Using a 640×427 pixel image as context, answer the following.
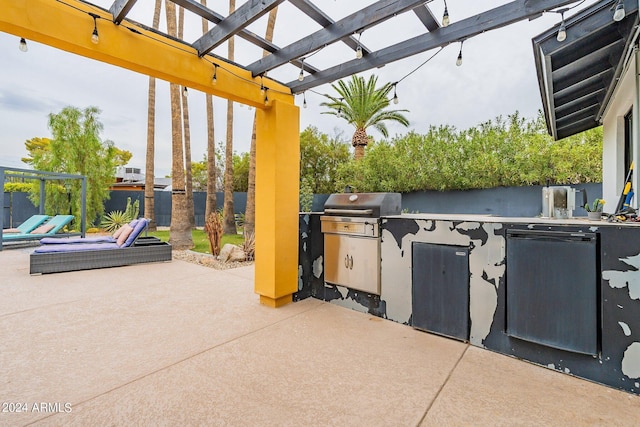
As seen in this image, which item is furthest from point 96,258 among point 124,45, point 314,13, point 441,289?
point 441,289

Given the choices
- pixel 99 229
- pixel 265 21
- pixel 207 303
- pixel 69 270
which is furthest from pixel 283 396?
pixel 99 229

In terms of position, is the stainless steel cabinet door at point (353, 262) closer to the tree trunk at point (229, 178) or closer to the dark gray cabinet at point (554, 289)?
the dark gray cabinet at point (554, 289)

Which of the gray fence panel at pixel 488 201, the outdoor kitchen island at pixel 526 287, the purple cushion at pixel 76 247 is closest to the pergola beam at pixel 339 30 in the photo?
the outdoor kitchen island at pixel 526 287

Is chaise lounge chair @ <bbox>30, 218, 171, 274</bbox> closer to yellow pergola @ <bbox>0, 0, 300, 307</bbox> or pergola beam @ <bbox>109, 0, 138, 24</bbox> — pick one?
yellow pergola @ <bbox>0, 0, 300, 307</bbox>

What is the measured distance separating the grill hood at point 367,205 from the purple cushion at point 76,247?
16.6 feet

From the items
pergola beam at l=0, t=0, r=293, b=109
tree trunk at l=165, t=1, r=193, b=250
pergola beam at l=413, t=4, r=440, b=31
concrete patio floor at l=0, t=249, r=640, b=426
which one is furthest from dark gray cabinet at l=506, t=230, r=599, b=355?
tree trunk at l=165, t=1, r=193, b=250

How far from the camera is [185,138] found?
10586 mm

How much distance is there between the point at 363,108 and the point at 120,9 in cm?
1177

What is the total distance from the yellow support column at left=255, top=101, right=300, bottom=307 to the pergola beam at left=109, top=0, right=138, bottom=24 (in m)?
1.68

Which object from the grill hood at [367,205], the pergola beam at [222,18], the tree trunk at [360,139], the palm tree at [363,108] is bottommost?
the grill hood at [367,205]

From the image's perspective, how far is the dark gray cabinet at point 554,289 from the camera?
219 cm

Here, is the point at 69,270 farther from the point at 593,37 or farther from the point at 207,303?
the point at 593,37

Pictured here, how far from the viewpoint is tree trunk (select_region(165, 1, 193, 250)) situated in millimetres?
8211

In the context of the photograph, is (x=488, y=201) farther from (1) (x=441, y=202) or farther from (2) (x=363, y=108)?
(2) (x=363, y=108)
